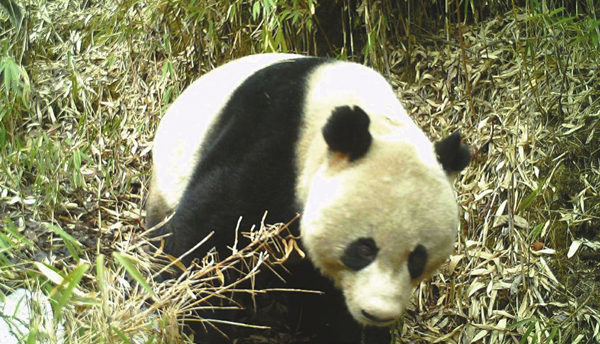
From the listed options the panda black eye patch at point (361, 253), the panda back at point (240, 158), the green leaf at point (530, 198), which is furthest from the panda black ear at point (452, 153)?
the green leaf at point (530, 198)

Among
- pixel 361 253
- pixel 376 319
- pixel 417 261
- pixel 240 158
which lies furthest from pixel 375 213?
pixel 240 158

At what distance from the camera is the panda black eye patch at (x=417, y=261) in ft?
9.09

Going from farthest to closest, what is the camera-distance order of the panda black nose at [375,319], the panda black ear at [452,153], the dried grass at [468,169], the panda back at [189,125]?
the dried grass at [468,169]
the panda back at [189,125]
the panda black ear at [452,153]
the panda black nose at [375,319]

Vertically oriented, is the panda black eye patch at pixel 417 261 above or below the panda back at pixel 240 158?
below

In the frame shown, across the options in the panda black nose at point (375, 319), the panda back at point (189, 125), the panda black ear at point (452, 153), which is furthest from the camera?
the panda back at point (189, 125)

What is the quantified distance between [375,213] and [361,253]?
16 centimetres

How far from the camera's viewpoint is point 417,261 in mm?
2805

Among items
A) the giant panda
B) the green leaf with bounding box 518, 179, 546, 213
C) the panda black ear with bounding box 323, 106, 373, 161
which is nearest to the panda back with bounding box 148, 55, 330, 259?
the giant panda

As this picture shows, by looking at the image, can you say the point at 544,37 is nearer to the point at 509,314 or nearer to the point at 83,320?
the point at 509,314

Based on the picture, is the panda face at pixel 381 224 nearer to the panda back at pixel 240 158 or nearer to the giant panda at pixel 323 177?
the giant panda at pixel 323 177

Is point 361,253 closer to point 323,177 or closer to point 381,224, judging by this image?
point 381,224

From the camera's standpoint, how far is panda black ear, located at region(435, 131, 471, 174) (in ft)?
9.63

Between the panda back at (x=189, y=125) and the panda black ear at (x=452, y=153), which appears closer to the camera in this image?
the panda black ear at (x=452, y=153)

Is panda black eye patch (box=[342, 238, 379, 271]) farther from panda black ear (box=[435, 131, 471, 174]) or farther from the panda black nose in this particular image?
panda black ear (box=[435, 131, 471, 174])
